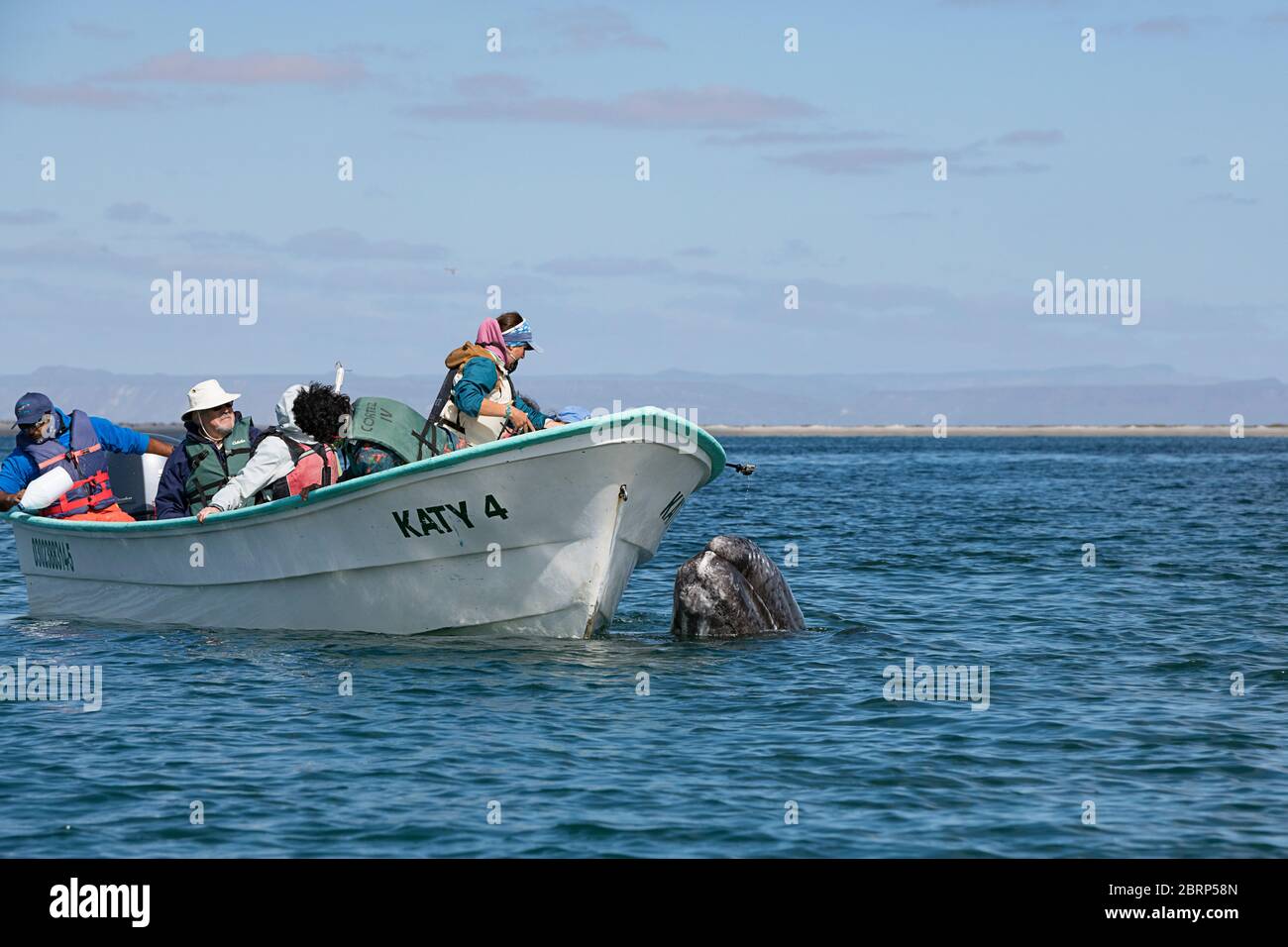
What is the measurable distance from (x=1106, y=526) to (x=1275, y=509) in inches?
434

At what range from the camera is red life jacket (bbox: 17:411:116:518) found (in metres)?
15.0

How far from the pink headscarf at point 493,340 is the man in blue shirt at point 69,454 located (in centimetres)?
387

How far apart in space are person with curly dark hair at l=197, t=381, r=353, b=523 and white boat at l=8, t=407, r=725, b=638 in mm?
191

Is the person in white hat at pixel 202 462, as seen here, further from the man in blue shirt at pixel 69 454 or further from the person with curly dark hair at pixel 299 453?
the man in blue shirt at pixel 69 454

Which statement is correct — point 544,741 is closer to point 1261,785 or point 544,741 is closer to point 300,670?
point 300,670

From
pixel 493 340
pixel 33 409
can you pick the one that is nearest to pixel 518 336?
pixel 493 340

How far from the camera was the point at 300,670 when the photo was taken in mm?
12438

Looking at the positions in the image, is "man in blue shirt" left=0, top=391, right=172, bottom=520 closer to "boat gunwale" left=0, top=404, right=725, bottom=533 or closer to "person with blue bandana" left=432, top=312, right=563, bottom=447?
"boat gunwale" left=0, top=404, right=725, bottom=533

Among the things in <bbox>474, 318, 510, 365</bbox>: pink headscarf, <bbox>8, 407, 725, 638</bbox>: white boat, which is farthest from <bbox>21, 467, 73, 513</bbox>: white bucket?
<bbox>474, 318, 510, 365</bbox>: pink headscarf

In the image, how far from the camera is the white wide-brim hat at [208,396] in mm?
13367

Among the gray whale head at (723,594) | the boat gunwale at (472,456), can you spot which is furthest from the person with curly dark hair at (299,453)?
the gray whale head at (723,594)

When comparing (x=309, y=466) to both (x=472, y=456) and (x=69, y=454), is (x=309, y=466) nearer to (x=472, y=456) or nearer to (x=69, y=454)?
(x=472, y=456)
